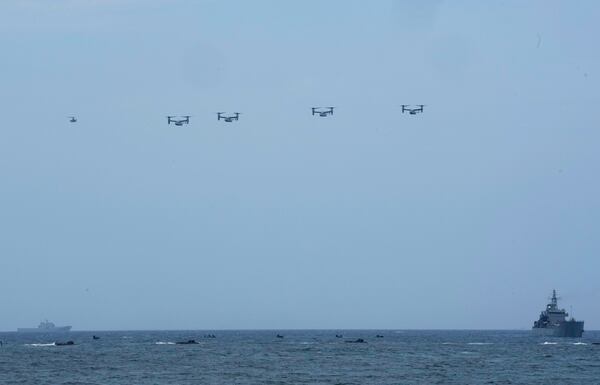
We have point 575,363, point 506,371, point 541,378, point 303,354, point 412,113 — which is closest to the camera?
point 412,113

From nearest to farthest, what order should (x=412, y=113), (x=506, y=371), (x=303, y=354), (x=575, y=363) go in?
(x=412, y=113), (x=506, y=371), (x=575, y=363), (x=303, y=354)

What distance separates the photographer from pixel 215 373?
118 meters

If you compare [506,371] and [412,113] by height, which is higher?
[412,113]

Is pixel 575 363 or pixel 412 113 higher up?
pixel 412 113

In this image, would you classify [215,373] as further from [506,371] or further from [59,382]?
[506,371]

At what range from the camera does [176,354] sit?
169 meters

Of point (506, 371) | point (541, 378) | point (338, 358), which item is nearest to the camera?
point (541, 378)

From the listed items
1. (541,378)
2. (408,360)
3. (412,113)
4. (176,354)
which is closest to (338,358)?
(408,360)

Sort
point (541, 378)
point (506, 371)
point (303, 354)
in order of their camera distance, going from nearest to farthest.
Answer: point (541, 378)
point (506, 371)
point (303, 354)

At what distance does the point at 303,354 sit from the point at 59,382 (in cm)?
6212

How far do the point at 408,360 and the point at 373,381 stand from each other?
4287cm

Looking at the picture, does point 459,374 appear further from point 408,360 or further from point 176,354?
point 176,354

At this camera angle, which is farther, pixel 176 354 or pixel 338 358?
pixel 176 354

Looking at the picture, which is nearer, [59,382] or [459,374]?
[59,382]
